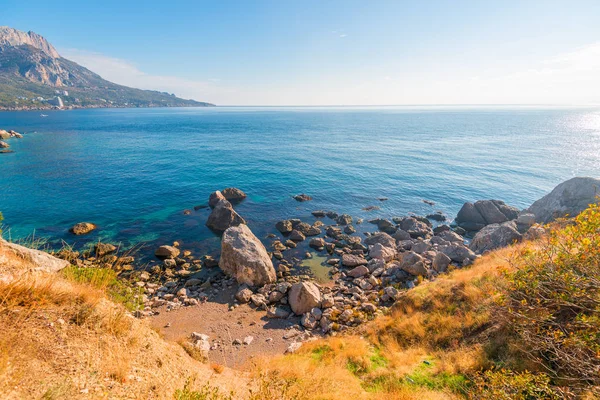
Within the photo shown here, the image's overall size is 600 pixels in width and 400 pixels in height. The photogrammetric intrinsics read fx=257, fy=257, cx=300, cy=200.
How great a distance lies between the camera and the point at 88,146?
68.6 m

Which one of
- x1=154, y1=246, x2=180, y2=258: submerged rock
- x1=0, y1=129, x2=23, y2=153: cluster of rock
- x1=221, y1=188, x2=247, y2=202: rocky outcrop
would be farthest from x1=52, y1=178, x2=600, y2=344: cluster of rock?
x1=0, y1=129, x2=23, y2=153: cluster of rock

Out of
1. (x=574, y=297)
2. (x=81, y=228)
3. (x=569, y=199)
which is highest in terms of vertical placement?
(x=574, y=297)

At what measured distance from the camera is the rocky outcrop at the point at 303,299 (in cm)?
1730

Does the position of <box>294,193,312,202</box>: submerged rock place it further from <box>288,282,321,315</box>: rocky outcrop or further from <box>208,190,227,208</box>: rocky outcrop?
<box>288,282,321,315</box>: rocky outcrop

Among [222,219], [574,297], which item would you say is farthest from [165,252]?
[574,297]

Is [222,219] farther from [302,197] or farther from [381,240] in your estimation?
[381,240]

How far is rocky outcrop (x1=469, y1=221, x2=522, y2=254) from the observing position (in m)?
22.1

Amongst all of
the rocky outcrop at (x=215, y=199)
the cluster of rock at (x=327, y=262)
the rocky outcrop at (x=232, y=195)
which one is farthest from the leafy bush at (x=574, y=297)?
the rocky outcrop at (x=232, y=195)

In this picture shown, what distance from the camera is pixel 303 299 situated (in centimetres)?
1739

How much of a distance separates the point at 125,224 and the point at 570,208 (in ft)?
156

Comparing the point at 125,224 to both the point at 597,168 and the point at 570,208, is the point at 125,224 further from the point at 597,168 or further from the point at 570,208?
the point at 597,168

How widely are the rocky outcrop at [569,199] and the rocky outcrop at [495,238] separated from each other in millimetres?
7190

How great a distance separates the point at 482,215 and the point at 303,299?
91.4 feet

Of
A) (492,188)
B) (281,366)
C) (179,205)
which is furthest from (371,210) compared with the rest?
(281,366)
